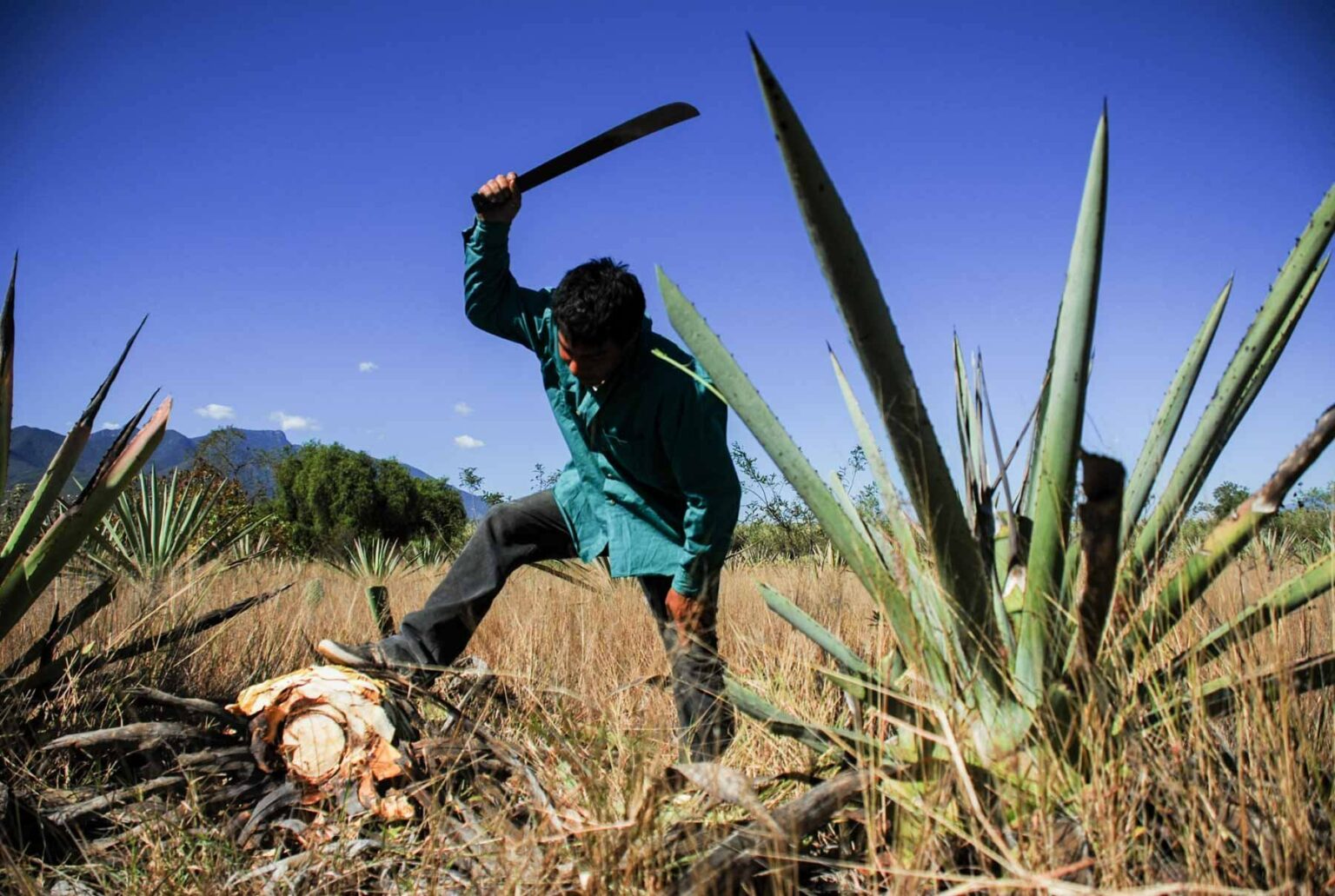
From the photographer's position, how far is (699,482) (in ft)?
9.05

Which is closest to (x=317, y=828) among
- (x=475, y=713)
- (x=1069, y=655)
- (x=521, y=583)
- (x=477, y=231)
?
(x=475, y=713)

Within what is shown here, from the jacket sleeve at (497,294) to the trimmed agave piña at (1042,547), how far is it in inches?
64.9

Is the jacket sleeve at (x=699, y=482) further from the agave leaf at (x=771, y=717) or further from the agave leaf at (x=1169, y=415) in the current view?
the agave leaf at (x=1169, y=415)

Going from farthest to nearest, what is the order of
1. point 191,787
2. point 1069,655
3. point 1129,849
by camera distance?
point 191,787
point 1069,655
point 1129,849

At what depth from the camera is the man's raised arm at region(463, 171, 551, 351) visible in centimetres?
285

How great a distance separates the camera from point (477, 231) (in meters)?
2.92

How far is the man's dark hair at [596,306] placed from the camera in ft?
8.76

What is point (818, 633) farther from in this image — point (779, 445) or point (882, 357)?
point (882, 357)

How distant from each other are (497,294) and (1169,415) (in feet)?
7.26

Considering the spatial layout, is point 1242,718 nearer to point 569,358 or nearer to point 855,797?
point 855,797

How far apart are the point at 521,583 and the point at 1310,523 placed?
7407 mm

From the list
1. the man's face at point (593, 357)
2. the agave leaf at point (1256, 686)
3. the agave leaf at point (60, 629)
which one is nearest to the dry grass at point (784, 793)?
the agave leaf at point (1256, 686)

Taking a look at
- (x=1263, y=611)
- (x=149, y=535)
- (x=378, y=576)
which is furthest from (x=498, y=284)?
(x=378, y=576)

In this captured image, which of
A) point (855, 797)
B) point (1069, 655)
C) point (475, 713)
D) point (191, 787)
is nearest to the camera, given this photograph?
point (1069, 655)
